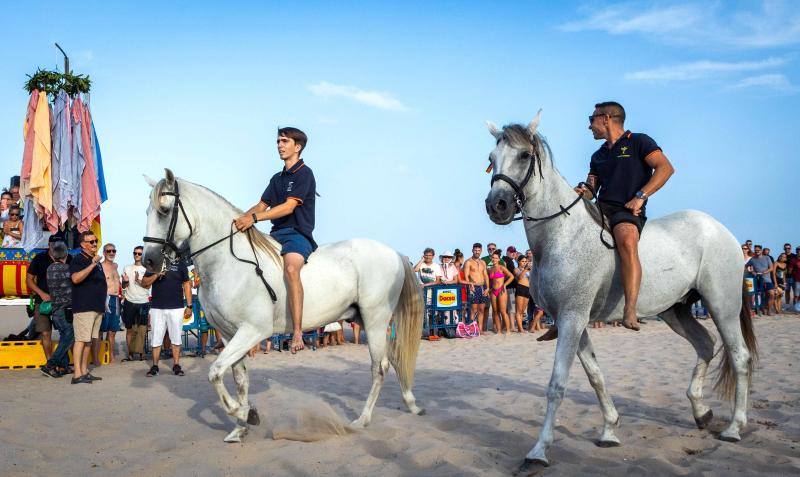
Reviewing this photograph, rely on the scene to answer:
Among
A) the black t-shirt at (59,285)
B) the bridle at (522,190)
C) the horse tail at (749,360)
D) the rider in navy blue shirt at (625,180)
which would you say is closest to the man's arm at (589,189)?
the rider in navy blue shirt at (625,180)

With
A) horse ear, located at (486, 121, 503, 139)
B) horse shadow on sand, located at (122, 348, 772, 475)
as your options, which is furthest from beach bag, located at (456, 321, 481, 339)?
horse ear, located at (486, 121, 503, 139)

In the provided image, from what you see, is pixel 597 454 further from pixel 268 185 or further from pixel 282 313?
pixel 268 185

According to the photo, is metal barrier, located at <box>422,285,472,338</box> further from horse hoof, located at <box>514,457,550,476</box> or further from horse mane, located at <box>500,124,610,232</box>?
horse hoof, located at <box>514,457,550,476</box>

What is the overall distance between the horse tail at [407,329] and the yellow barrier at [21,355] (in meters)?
7.17

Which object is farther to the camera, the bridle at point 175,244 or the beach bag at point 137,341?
the beach bag at point 137,341

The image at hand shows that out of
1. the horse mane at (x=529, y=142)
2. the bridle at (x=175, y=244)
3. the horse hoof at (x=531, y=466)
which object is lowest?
the horse hoof at (x=531, y=466)

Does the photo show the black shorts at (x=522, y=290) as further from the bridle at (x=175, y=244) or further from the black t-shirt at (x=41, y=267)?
the bridle at (x=175, y=244)

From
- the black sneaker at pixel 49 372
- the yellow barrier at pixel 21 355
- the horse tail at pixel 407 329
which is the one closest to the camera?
the horse tail at pixel 407 329

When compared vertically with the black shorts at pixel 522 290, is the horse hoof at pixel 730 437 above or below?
below

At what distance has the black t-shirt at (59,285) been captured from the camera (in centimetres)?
998

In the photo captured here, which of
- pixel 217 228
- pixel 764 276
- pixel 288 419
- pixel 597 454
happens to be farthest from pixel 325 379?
pixel 764 276

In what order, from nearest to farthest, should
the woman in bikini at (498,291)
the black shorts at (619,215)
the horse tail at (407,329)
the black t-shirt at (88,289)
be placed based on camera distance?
Result: the black shorts at (619,215)
the horse tail at (407,329)
the black t-shirt at (88,289)
the woman in bikini at (498,291)

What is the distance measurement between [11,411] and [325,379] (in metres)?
4.13

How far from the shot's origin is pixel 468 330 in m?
15.5
